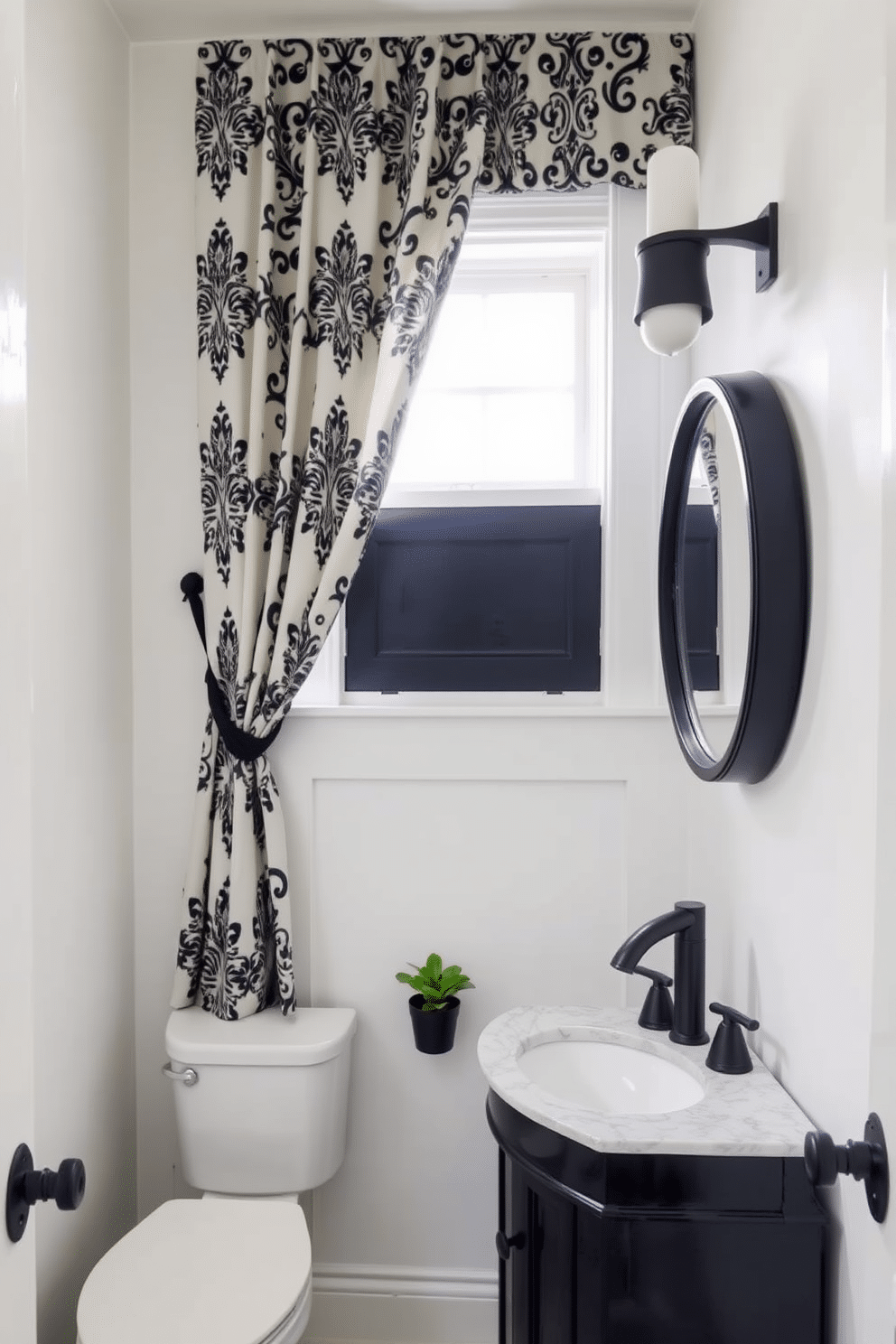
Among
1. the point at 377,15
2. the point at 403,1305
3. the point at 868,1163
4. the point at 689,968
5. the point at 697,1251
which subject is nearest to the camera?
the point at 868,1163

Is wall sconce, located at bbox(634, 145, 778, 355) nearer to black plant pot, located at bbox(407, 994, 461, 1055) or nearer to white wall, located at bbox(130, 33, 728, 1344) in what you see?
white wall, located at bbox(130, 33, 728, 1344)

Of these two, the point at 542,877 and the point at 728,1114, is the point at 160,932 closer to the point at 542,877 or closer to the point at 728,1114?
the point at 542,877

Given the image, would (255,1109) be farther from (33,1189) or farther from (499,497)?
(499,497)

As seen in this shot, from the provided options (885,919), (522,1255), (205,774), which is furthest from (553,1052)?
(885,919)

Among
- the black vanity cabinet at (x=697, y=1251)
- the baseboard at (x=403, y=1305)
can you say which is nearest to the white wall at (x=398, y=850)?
the baseboard at (x=403, y=1305)

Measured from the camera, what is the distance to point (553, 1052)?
155cm

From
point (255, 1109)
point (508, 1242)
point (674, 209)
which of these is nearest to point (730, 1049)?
point (508, 1242)

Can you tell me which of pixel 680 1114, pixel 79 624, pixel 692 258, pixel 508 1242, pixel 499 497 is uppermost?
pixel 692 258

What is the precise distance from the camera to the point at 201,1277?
56.1 inches

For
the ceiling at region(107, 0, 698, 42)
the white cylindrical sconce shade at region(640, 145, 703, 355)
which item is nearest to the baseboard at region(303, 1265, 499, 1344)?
the white cylindrical sconce shade at region(640, 145, 703, 355)

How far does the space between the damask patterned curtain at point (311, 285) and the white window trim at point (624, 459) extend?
83 mm

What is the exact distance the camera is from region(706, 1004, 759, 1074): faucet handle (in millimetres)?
1330

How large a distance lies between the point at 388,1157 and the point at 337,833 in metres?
0.69

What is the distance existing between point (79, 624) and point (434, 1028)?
1.03 m
